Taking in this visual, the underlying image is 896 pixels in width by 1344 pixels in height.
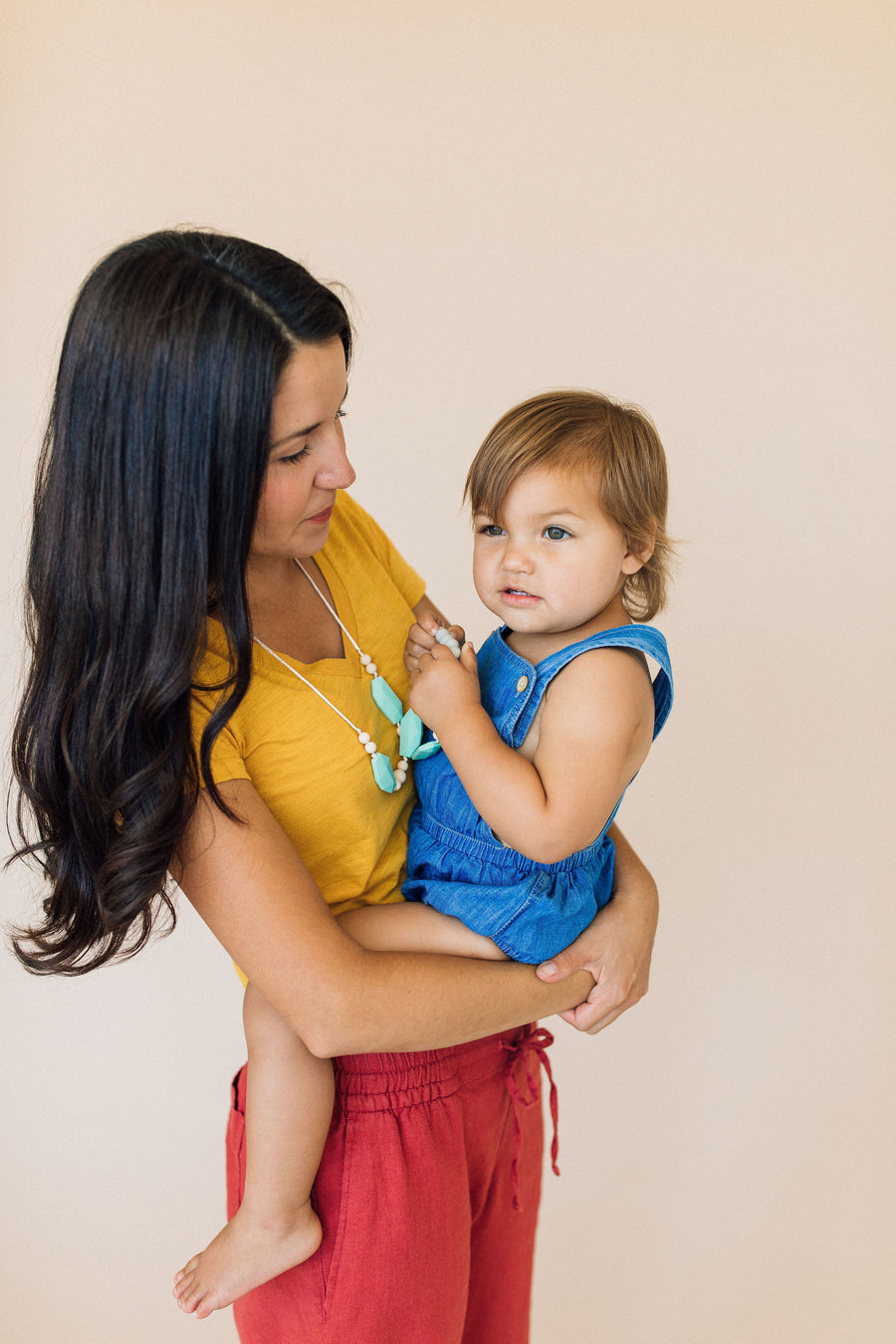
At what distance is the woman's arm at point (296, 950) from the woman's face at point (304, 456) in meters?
0.27

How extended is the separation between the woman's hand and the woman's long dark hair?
0.53 meters

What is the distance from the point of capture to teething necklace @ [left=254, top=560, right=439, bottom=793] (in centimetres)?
137

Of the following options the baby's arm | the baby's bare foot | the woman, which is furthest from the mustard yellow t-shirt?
the baby's bare foot

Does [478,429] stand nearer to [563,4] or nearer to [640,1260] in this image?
[563,4]

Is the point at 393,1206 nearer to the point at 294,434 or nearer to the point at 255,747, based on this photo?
the point at 255,747

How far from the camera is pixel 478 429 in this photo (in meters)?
2.42

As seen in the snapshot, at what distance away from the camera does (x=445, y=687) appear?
139 cm

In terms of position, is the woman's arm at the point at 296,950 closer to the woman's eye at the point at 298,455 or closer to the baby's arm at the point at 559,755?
the baby's arm at the point at 559,755

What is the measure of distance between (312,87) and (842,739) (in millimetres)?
1678

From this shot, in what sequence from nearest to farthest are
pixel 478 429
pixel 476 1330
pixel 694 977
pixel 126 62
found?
→ pixel 476 1330
pixel 126 62
pixel 478 429
pixel 694 977

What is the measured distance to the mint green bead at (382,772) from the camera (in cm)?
137

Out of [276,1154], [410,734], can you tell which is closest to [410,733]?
[410,734]

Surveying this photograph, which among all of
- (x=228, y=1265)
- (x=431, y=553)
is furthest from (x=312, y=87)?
(x=228, y=1265)

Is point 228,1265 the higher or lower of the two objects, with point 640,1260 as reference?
higher
